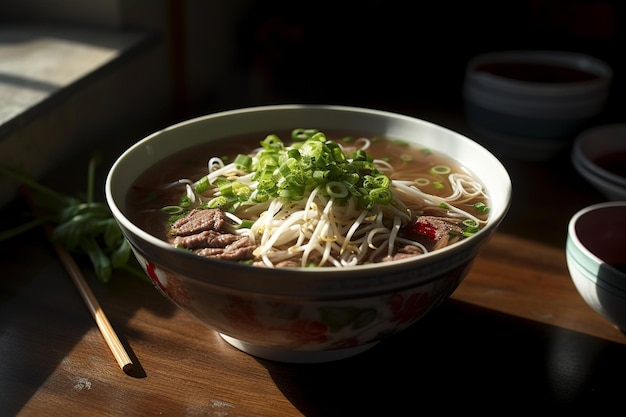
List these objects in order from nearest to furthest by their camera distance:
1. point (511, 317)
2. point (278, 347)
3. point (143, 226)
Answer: point (278, 347), point (143, 226), point (511, 317)

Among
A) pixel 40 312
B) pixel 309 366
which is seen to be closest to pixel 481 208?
pixel 309 366

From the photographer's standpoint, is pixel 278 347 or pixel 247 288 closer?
pixel 247 288

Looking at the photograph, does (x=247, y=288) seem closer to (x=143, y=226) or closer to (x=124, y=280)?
(x=143, y=226)

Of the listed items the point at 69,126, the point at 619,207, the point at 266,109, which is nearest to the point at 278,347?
the point at 266,109

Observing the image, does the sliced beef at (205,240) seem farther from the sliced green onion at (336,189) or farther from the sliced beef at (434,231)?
the sliced beef at (434,231)

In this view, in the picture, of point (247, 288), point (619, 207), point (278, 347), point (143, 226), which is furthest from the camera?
point (619, 207)

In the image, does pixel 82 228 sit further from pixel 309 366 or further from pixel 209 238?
pixel 309 366

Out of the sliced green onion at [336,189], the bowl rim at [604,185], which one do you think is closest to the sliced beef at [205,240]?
the sliced green onion at [336,189]
